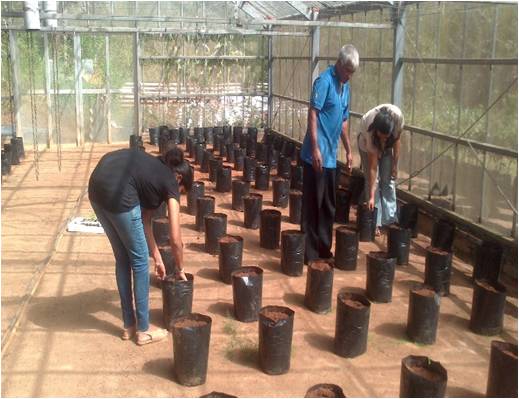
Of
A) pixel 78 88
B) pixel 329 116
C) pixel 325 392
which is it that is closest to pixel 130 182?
pixel 325 392

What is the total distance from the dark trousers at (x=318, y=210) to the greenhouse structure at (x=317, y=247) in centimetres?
2

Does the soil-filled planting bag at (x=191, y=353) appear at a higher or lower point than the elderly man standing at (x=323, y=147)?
lower

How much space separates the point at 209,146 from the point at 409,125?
6.08 metres

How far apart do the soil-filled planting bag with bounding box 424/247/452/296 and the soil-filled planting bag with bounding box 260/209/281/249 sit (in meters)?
1.56

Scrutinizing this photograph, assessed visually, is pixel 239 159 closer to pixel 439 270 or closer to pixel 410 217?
pixel 410 217

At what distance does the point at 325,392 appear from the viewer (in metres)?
2.79

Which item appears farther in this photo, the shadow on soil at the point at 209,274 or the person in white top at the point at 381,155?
the person in white top at the point at 381,155

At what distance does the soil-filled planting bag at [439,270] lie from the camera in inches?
179

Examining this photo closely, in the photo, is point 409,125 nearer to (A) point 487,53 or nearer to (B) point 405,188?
(B) point 405,188

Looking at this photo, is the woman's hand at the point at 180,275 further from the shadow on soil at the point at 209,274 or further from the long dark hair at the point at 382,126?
the long dark hair at the point at 382,126

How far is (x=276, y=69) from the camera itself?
503 inches

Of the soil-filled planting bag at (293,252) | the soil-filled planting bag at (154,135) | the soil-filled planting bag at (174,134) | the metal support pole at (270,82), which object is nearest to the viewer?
the soil-filled planting bag at (293,252)

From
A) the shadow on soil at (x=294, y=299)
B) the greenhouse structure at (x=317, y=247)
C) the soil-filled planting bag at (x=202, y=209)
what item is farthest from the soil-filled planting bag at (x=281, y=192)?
the shadow on soil at (x=294, y=299)

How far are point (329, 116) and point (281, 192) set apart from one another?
2.65 m
